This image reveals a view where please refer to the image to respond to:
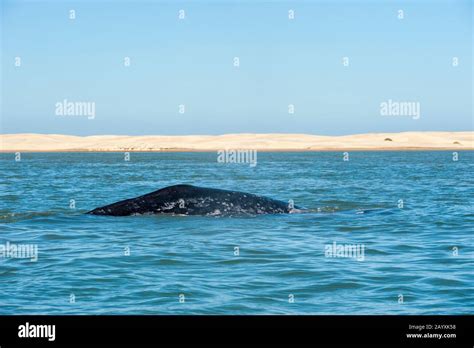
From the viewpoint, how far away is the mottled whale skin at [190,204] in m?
19.9

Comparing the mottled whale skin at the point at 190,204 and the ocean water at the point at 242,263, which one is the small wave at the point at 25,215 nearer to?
the ocean water at the point at 242,263

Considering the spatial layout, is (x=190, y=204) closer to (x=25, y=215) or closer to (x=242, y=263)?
(x=25, y=215)

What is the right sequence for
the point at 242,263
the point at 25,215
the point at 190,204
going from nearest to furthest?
1. the point at 242,263
2. the point at 190,204
3. the point at 25,215

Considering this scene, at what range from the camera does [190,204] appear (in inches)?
787

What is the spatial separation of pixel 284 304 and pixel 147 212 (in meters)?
9.96

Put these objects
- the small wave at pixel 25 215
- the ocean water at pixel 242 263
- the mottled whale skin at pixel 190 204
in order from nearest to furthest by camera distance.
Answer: the ocean water at pixel 242 263 < the mottled whale skin at pixel 190 204 < the small wave at pixel 25 215

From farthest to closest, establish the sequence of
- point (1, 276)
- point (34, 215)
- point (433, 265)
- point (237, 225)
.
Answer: point (34, 215) → point (237, 225) → point (433, 265) → point (1, 276)

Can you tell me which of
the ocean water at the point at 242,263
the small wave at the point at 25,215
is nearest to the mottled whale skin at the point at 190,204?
the ocean water at the point at 242,263

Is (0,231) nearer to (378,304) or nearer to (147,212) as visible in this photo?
(147,212)

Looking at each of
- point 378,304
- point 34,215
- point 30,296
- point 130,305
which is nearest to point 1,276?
point 30,296

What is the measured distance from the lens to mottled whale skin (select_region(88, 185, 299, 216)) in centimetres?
1988

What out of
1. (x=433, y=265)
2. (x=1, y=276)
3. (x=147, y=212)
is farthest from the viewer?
(x=147, y=212)

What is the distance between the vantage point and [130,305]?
10289 mm

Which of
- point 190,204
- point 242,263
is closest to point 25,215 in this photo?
point 190,204
